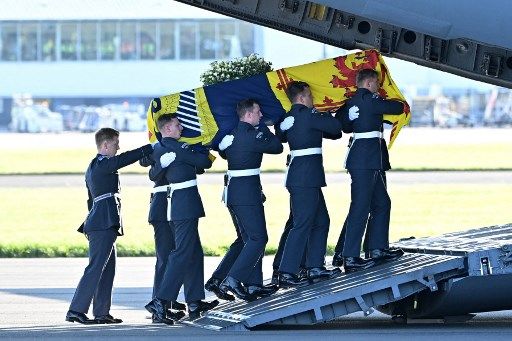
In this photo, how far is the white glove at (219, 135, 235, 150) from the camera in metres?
10.6

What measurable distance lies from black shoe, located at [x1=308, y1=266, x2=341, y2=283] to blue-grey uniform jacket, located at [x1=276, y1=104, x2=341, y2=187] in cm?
76

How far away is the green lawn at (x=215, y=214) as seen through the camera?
1838cm

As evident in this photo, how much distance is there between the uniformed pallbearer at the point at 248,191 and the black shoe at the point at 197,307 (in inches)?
10.3

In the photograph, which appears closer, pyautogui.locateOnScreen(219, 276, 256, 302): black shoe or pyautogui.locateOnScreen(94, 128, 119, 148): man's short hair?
pyautogui.locateOnScreen(219, 276, 256, 302): black shoe

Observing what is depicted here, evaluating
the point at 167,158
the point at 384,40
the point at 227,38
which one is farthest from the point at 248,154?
the point at 227,38

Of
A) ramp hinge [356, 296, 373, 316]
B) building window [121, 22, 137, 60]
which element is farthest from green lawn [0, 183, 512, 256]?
building window [121, 22, 137, 60]

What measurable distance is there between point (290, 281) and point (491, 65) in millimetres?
3129

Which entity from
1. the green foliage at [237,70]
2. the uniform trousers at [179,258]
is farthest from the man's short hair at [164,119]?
the green foliage at [237,70]

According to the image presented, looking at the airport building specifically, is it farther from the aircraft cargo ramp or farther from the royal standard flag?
the aircraft cargo ramp

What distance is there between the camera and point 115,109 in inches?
2504

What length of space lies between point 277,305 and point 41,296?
432cm

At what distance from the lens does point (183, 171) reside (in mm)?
10547

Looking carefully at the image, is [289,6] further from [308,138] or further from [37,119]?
[37,119]

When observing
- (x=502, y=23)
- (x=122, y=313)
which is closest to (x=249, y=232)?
(x=122, y=313)
